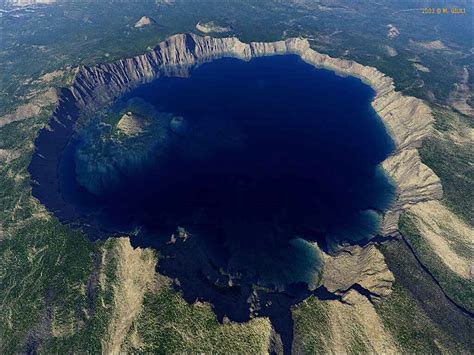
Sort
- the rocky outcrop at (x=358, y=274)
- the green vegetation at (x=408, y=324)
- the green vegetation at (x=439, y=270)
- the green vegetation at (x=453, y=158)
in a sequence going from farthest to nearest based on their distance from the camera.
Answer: the green vegetation at (x=453, y=158) < the green vegetation at (x=439, y=270) < the rocky outcrop at (x=358, y=274) < the green vegetation at (x=408, y=324)

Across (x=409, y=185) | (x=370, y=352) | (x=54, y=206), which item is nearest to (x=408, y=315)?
(x=370, y=352)

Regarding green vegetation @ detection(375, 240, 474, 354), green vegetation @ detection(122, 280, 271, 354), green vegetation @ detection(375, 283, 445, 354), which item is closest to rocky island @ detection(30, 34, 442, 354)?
green vegetation @ detection(375, 283, 445, 354)

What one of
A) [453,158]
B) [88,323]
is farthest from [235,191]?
[453,158]

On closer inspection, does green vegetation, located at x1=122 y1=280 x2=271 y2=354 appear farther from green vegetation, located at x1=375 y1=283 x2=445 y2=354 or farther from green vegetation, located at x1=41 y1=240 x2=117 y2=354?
green vegetation, located at x1=375 y1=283 x2=445 y2=354

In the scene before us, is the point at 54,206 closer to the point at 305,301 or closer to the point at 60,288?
the point at 60,288

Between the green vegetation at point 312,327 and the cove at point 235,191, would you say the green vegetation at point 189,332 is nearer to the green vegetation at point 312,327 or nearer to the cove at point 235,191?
the cove at point 235,191

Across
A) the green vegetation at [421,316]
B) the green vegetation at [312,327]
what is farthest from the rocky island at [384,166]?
the green vegetation at [312,327]
